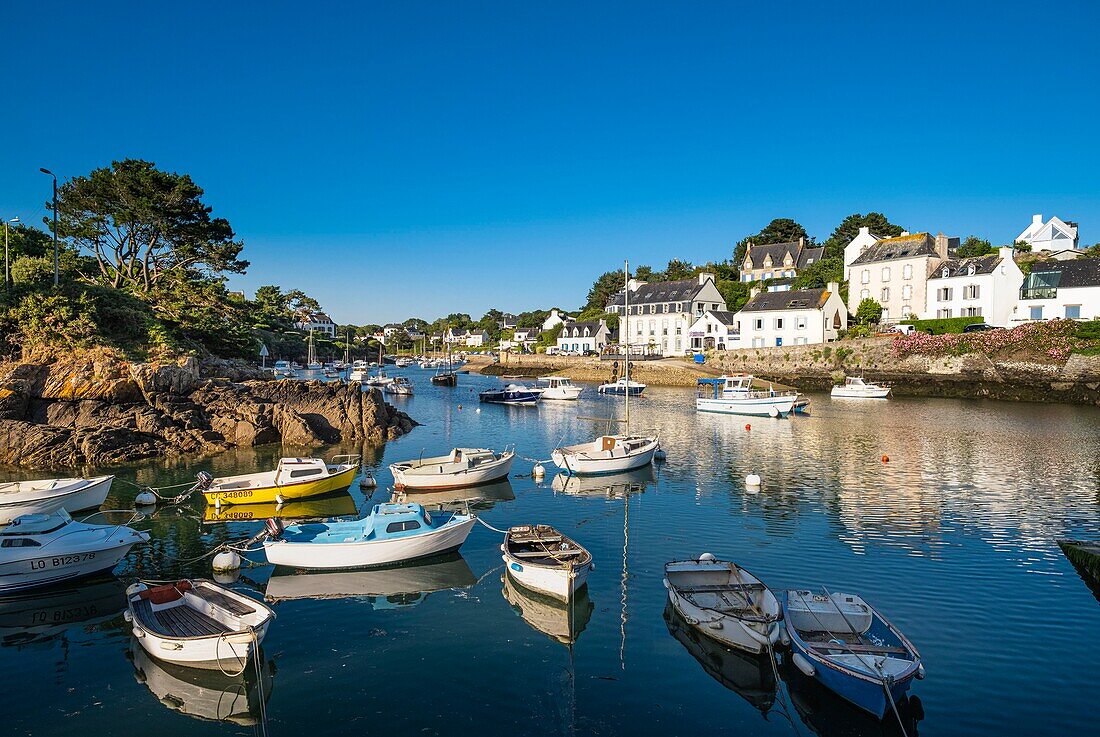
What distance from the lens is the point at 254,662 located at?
1372cm

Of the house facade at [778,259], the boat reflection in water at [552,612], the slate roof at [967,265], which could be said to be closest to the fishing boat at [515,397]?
the boat reflection in water at [552,612]

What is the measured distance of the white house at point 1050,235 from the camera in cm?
9900

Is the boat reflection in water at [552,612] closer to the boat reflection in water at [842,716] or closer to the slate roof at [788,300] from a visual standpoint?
the boat reflection in water at [842,716]

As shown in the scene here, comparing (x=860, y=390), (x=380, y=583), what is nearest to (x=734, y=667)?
(x=380, y=583)

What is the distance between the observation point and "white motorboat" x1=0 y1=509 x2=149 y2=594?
17891 millimetres

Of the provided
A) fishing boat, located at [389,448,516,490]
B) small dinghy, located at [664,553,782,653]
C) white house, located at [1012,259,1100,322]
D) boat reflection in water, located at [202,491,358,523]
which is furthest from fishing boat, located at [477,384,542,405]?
white house, located at [1012,259,1100,322]

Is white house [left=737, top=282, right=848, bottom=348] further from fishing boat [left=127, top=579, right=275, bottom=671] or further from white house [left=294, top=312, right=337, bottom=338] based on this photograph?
white house [left=294, top=312, right=337, bottom=338]

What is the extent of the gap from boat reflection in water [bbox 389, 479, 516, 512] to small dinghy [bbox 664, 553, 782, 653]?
12.7 m

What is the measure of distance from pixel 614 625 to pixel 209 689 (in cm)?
921

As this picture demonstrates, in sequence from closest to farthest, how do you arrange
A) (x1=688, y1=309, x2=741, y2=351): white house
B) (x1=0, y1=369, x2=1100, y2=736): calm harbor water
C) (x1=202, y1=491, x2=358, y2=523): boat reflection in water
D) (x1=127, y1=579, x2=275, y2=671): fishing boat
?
1. (x1=0, y1=369, x2=1100, y2=736): calm harbor water
2. (x1=127, y1=579, x2=275, y2=671): fishing boat
3. (x1=202, y1=491, x2=358, y2=523): boat reflection in water
4. (x1=688, y1=309, x2=741, y2=351): white house

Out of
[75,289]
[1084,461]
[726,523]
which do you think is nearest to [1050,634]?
[726,523]

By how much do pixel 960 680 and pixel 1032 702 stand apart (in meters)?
1.21

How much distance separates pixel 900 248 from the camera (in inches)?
3511

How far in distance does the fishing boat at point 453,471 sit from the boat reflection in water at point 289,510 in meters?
2.72
